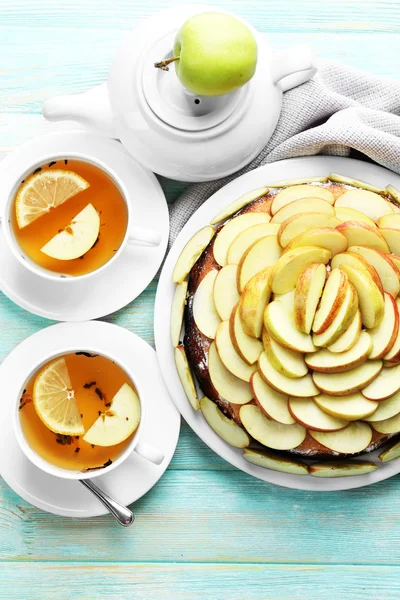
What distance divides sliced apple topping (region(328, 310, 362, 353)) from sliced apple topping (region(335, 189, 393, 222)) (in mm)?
217

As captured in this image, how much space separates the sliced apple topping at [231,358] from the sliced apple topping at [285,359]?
6 cm

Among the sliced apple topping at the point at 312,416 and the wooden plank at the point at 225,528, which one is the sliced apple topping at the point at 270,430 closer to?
the sliced apple topping at the point at 312,416

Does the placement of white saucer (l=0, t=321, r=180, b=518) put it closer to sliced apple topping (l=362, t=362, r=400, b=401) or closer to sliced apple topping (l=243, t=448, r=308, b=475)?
sliced apple topping (l=243, t=448, r=308, b=475)

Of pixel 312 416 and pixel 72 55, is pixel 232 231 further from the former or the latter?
pixel 72 55

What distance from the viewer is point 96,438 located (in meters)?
1.31

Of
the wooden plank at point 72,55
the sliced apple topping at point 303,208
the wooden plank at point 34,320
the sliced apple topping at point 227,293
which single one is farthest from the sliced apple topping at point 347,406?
the wooden plank at point 72,55

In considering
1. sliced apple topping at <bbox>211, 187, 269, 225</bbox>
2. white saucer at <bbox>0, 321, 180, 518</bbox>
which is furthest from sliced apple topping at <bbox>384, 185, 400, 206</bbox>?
white saucer at <bbox>0, 321, 180, 518</bbox>

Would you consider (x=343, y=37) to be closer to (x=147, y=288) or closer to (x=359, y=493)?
(x=147, y=288)

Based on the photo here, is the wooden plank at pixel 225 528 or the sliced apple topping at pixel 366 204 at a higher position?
the sliced apple topping at pixel 366 204

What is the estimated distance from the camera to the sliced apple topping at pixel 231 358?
1.21 meters

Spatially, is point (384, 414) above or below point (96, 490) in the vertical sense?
above

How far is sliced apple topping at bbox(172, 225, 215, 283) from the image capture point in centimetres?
131

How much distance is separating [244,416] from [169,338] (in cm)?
23

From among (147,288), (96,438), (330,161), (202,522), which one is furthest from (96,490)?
(330,161)
